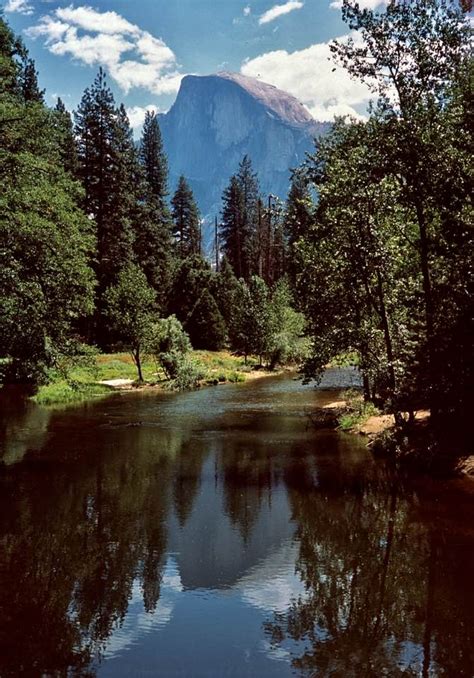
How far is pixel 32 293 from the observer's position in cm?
2156

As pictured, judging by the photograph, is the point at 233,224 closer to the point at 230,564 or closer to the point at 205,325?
the point at 205,325

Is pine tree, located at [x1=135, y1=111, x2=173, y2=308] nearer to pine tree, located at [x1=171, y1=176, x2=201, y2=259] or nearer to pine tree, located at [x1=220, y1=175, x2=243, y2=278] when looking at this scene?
pine tree, located at [x1=171, y1=176, x2=201, y2=259]

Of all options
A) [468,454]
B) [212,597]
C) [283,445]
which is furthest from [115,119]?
[212,597]

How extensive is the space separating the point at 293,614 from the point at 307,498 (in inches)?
257

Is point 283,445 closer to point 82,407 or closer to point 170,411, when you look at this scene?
point 170,411

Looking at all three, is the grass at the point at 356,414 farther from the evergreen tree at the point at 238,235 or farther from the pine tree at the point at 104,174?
the evergreen tree at the point at 238,235

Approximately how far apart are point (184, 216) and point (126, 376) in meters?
48.0

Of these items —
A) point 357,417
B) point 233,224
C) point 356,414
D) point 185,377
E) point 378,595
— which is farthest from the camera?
point 233,224

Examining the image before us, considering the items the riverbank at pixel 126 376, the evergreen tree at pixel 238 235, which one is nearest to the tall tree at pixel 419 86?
the riverbank at pixel 126 376

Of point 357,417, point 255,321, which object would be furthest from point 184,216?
point 357,417

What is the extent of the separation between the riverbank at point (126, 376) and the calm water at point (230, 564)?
50.4ft

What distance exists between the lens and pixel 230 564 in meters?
11.8

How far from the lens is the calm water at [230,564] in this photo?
27.5 feet

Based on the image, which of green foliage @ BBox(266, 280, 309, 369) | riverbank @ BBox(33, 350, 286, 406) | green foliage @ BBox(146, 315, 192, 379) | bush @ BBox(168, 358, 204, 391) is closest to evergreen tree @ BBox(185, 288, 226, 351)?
riverbank @ BBox(33, 350, 286, 406)
